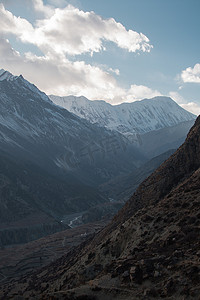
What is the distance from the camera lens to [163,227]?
33.2m

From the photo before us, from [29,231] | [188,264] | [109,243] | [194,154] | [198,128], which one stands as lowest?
[29,231]

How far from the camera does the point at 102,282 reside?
2419 centimetres

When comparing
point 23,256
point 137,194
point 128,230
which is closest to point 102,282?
point 128,230

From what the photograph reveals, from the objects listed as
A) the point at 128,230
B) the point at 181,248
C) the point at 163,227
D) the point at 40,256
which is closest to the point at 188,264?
the point at 181,248

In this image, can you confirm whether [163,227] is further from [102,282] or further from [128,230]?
[102,282]

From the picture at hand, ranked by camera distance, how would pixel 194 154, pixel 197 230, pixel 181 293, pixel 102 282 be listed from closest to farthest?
pixel 181 293
pixel 102 282
pixel 197 230
pixel 194 154

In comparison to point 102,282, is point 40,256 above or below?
below

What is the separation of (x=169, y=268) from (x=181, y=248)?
3541mm

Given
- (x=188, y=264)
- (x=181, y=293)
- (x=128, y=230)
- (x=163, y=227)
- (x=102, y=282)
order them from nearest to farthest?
(x=181, y=293), (x=188, y=264), (x=102, y=282), (x=163, y=227), (x=128, y=230)

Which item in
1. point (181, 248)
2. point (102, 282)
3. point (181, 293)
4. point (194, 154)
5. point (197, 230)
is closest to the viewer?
point (181, 293)

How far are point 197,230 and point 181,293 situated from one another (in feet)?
32.0

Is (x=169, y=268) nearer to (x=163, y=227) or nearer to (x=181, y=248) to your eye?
(x=181, y=248)

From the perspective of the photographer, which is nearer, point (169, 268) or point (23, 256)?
point (169, 268)

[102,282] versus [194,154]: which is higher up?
[194,154]
